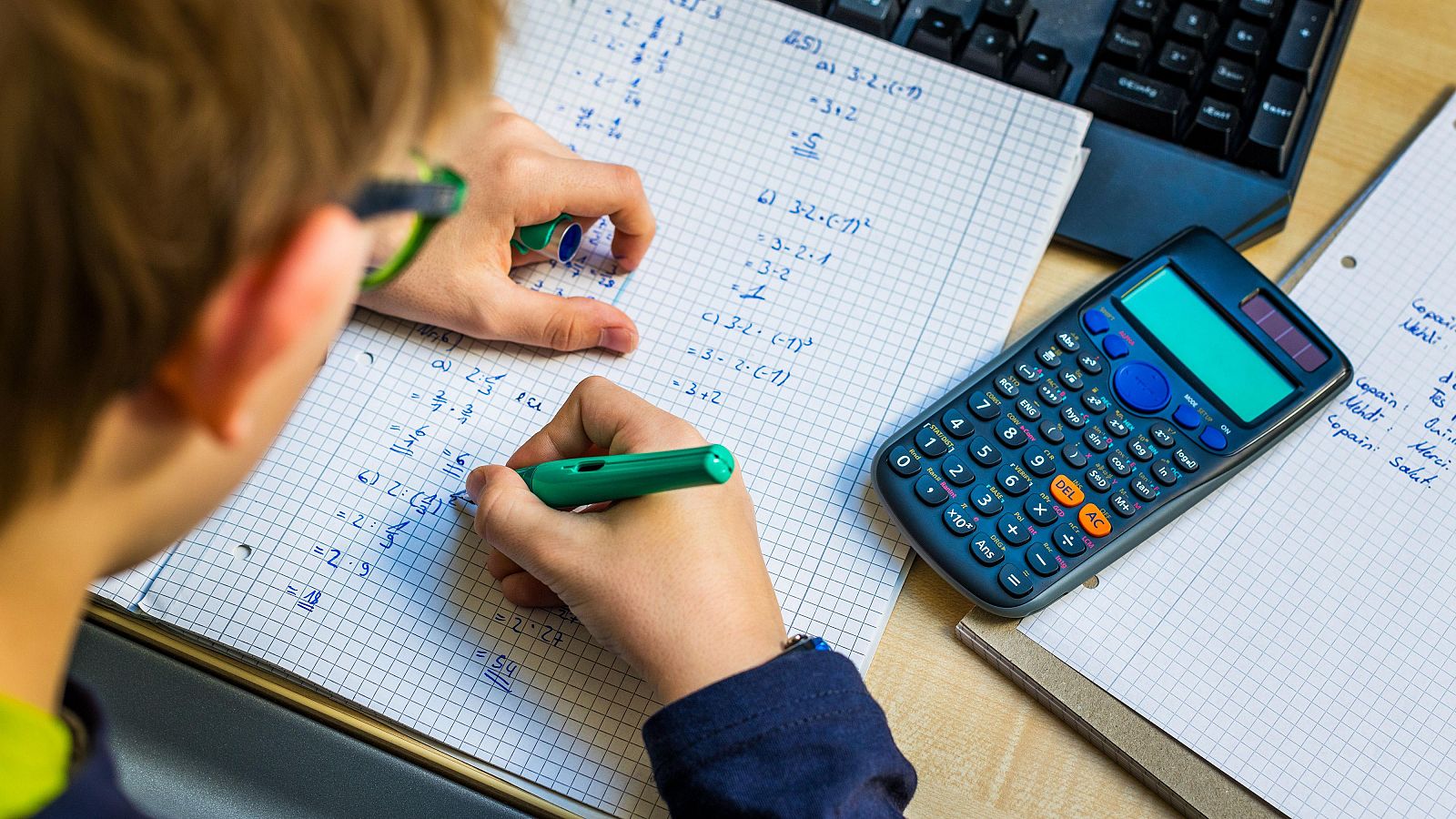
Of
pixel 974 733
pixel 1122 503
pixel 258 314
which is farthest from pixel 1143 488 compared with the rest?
pixel 258 314

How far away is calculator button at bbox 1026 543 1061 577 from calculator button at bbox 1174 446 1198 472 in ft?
0.25

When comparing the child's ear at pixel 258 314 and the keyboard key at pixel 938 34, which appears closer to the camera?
the child's ear at pixel 258 314

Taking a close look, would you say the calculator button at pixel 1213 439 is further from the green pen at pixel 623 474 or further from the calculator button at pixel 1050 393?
the green pen at pixel 623 474

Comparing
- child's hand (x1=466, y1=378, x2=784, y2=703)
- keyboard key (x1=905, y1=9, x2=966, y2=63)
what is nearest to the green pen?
child's hand (x1=466, y1=378, x2=784, y2=703)

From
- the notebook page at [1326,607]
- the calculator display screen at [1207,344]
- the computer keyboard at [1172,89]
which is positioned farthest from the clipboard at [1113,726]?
the computer keyboard at [1172,89]

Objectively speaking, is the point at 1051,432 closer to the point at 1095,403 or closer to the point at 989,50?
the point at 1095,403

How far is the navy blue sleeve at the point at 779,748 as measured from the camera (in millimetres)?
425

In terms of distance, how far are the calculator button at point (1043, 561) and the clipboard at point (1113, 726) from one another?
0.09 feet

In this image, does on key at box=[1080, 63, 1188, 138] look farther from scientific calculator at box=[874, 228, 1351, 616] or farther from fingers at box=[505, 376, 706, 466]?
fingers at box=[505, 376, 706, 466]

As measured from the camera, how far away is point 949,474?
0.51 meters

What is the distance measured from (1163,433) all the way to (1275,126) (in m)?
0.20

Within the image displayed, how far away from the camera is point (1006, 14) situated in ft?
2.04

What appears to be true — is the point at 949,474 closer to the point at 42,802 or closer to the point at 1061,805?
the point at 1061,805

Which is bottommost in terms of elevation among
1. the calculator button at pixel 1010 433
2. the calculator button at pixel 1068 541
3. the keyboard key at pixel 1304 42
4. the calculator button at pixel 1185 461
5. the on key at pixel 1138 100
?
the calculator button at pixel 1068 541
